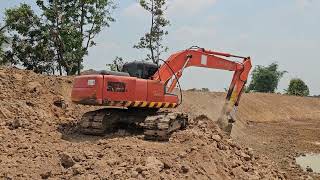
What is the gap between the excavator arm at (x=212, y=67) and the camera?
12.1 m

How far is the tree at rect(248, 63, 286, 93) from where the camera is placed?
53.3 metres

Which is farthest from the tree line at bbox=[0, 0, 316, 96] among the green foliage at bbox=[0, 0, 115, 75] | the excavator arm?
the excavator arm

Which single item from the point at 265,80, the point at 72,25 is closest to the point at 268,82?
the point at 265,80

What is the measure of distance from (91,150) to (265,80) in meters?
45.9

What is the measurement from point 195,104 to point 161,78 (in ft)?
43.8

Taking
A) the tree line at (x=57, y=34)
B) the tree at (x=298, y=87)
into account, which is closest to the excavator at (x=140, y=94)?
the tree line at (x=57, y=34)

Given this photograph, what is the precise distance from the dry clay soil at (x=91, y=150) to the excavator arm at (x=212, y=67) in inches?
32.7

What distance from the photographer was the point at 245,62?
1338cm

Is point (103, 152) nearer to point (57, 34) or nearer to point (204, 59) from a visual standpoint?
point (204, 59)

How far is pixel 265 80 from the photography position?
5359 centimetres

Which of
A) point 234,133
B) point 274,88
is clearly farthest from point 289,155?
point 274,88

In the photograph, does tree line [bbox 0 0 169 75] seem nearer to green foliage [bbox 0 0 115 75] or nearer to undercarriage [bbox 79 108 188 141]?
green foliage [bbox 0 0 115 75]

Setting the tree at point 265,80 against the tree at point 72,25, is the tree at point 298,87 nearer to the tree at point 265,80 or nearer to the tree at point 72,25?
the tree at point 265,80

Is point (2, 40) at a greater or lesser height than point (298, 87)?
greater
